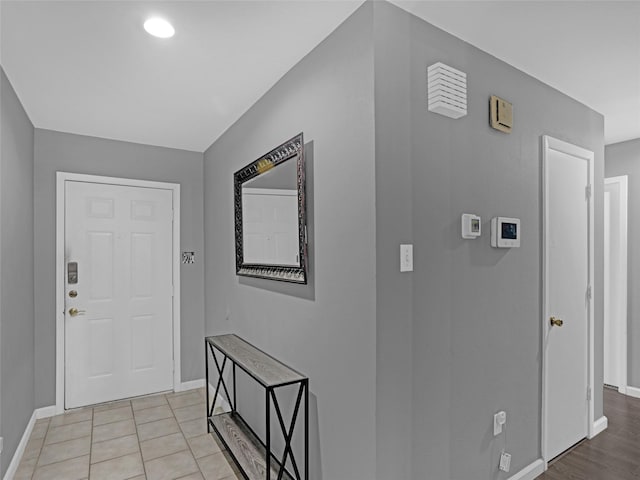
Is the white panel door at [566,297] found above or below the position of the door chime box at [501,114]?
below

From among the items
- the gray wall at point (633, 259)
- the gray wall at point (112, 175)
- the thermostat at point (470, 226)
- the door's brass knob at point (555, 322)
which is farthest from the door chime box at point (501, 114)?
the gray wall at point (112, 175)

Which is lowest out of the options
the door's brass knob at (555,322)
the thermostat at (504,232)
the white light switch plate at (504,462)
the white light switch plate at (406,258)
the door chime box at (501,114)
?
the white light switch plate at (504,462)

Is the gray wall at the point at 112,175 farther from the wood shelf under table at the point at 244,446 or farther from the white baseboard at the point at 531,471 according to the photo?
the white baseboard at the point at 531,471

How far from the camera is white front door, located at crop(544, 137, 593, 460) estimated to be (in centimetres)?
244

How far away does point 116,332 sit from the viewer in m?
3.58

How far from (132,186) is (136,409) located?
2075 millimetres

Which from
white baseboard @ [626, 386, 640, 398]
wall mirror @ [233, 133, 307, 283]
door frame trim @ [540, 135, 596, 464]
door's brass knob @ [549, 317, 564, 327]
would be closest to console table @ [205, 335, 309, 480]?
wall mirror @ [233, 133, 307, 283]

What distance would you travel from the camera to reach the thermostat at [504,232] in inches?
82.0

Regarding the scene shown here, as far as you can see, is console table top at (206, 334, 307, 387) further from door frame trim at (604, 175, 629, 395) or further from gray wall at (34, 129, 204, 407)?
door frame trim at (604, 175, 629, 395)

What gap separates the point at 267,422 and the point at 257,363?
49 centimetres

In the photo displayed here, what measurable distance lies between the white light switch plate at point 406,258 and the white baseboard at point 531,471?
1.46 meters

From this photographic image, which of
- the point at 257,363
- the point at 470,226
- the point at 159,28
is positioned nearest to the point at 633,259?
the point at 470,226

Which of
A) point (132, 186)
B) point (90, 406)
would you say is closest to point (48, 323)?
point (90, 406)

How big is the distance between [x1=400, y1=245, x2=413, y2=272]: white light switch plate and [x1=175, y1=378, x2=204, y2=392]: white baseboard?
310 cm
